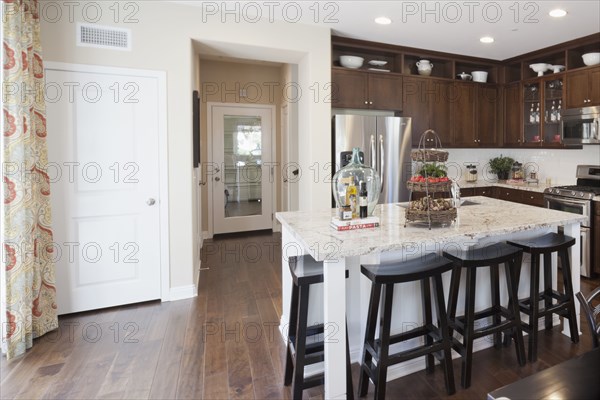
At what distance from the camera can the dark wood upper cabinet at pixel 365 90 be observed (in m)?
3.94

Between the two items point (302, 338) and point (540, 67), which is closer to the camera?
point (302, 338)

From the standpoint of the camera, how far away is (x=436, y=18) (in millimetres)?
3422

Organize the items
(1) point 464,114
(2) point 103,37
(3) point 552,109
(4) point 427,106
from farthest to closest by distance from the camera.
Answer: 1. (1) point 464,114
2. (4) point 427,106
3. (3) point 552,109
4. (2) point 103,37

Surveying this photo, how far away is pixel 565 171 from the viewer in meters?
4.54

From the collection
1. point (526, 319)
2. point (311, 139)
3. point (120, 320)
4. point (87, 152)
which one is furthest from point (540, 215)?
point (87, 152)

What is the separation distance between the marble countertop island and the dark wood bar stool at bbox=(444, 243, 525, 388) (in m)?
0.15

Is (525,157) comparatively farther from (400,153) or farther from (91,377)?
(91,377)

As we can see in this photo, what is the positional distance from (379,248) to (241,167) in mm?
4410

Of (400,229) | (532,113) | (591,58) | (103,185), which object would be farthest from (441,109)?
(103,185)

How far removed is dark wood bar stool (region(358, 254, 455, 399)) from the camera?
1782 mm

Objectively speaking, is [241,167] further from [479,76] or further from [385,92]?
[479,76]

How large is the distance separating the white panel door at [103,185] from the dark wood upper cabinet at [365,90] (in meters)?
1.93

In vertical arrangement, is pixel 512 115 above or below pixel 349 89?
below

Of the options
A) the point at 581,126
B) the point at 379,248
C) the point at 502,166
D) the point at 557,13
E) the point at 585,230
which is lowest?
the point at 585,230
